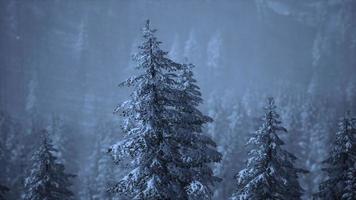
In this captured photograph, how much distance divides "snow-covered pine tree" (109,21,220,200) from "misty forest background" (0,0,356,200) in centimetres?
6800

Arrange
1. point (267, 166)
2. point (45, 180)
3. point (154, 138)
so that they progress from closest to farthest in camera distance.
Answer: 1. point (154, 138)
2. point (267, 166)
3. point (45, 180)

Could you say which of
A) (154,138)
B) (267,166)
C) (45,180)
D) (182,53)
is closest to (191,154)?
(154,138)

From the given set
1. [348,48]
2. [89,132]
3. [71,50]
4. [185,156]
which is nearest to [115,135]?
[89,132]

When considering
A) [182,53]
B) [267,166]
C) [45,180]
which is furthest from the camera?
[182,53]

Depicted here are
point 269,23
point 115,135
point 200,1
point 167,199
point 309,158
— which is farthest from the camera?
point 200,1

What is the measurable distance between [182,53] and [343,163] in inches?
4201

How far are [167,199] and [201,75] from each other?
106 meters

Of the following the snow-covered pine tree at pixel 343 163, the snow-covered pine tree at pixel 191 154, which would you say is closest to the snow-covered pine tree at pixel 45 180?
the snow-covered pine tree at pixel 191 154

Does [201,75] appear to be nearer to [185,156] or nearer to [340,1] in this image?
[340,1]

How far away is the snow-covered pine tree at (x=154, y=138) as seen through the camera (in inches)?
480

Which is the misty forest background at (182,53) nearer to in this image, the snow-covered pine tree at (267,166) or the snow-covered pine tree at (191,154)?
the snow-covered pine tree at (267,166)

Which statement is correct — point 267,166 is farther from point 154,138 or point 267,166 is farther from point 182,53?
point 182,53

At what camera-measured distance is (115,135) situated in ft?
210

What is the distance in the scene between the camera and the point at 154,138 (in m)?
12.5
